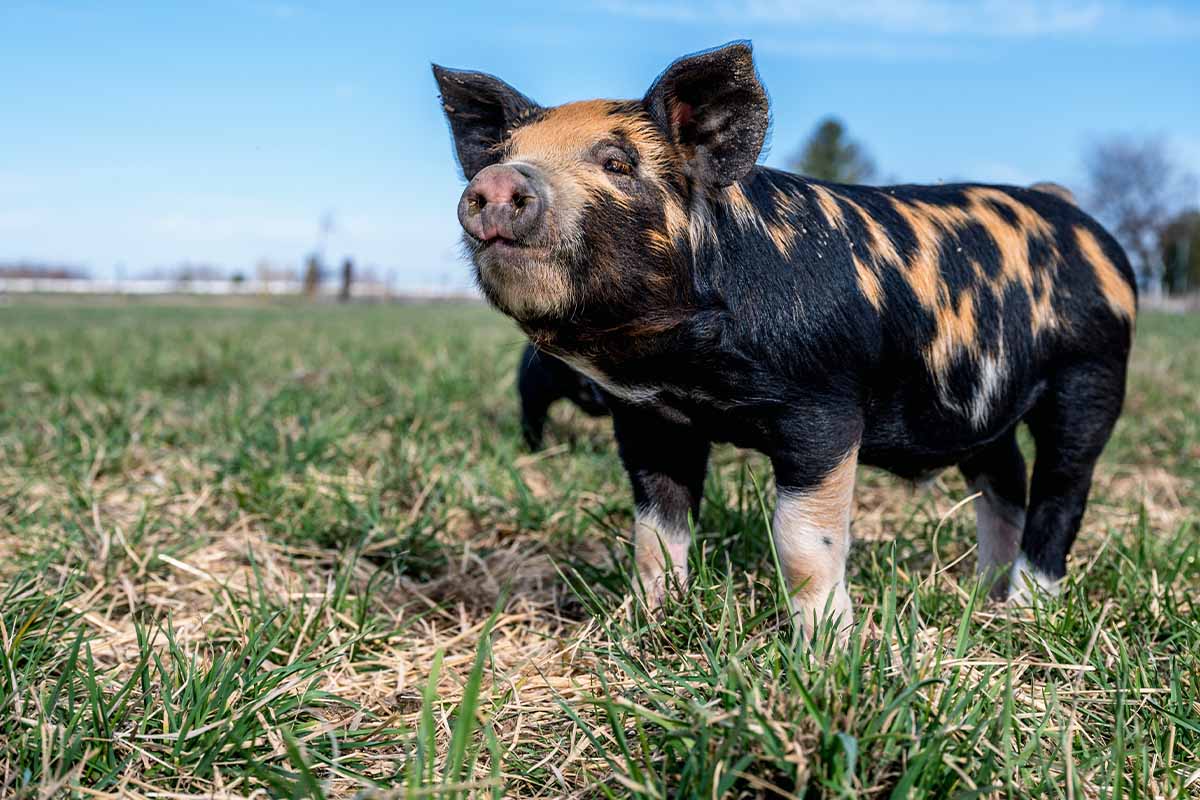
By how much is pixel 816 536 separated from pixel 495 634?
1.05 m

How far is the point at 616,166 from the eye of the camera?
7.69ft

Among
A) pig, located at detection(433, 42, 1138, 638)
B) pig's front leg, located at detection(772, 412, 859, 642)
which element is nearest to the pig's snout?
pig, located at detection(433, 42, 1138, 638)

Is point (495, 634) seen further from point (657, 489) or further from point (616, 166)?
point (616, 166)

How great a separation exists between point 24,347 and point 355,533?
19.6 feet

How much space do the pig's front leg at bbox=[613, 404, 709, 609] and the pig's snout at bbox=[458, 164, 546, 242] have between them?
73cm

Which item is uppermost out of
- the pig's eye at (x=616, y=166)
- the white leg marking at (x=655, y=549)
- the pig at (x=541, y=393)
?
the pig's eye at (x=616, y=166)

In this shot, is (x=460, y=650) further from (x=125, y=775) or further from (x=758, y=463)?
(x=758, y=463)

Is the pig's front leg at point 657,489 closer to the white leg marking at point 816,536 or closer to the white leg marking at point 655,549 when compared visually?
the white leg marking at point 655,549

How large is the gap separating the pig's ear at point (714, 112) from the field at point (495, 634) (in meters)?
0.93

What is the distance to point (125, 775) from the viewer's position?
1996mm

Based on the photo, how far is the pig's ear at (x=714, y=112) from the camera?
236 cm

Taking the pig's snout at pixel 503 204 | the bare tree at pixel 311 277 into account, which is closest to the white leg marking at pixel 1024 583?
the pig's snout at pixel 503 204

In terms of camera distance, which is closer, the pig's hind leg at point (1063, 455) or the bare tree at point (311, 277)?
the pig's hind leg at point (1063, 455)

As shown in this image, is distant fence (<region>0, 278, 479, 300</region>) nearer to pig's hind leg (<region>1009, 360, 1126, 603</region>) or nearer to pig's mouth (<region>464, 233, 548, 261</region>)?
pig's hind leg (<region>1009, 360, 1126, 603</region>)
